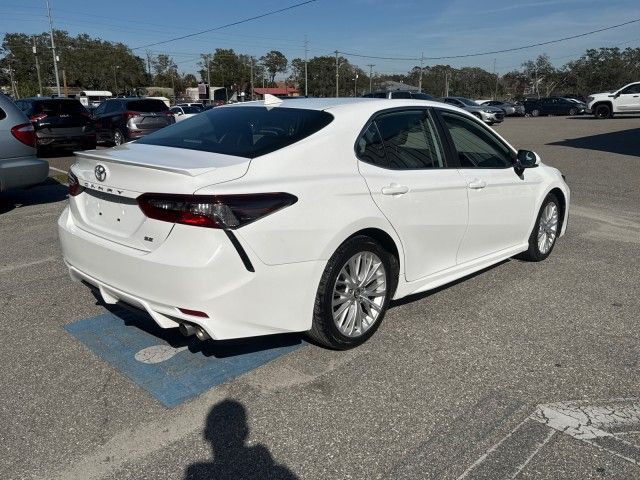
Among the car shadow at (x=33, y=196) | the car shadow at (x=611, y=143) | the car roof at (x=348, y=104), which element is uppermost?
the car roof at (x=348, y=104)

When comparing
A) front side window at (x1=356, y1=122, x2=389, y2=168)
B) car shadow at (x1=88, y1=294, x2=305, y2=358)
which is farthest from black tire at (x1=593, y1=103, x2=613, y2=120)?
car shadow at (x1=88, y1=294, x2=305, y2=358)

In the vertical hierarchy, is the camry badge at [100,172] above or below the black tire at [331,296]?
above

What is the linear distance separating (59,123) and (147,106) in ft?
10.9

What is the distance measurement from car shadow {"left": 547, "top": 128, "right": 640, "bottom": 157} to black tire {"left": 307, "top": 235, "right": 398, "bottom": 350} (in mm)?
14031

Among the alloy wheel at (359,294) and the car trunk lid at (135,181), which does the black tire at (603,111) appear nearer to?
the alloy wheel at (359,294)

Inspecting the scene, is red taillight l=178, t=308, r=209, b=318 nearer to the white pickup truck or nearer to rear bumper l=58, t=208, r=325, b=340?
rear bumper l=58, t=208, r=325, b=340

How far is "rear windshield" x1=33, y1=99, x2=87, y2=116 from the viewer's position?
14.0 meters

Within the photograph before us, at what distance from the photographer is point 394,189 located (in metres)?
3.53

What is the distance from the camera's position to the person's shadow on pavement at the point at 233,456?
238 cm

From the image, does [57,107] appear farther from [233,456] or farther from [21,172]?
[233,456]

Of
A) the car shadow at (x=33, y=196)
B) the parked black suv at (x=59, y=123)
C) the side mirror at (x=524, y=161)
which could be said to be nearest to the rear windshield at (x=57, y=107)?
the parked black suv at (x=59, y=123)

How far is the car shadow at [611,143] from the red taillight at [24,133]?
1442 centimetres

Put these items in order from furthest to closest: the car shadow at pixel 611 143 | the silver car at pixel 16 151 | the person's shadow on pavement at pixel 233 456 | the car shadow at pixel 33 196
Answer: the car shadow at pixel 611 143
the car shadow at pixel 33 196
the silver car at pixel 16 151
the person's shadow on pavement at pixel 233 456

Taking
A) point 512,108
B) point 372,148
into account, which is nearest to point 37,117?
point 372,148
